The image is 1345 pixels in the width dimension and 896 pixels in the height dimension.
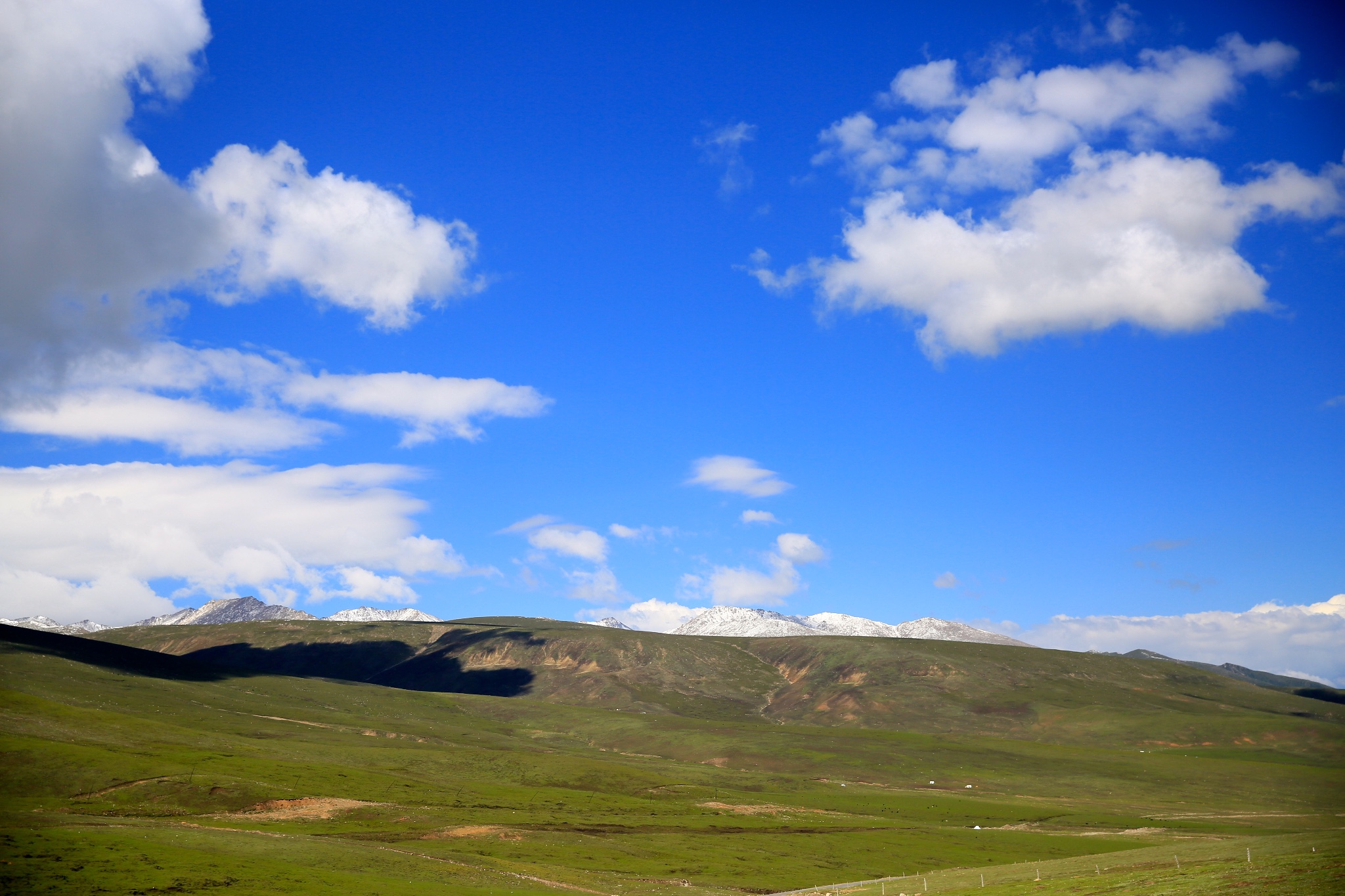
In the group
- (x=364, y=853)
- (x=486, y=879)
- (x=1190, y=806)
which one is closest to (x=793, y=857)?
(x=486, y=879)

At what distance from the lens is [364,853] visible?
280 feet

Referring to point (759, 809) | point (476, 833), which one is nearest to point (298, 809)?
point (476, 833)

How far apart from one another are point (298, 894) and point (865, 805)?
A: 411 ft

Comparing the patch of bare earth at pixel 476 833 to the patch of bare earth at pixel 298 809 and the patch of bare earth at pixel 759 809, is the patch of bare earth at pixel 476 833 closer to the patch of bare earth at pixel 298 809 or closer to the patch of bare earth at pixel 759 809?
the patch of bare earth at pixel 298 809

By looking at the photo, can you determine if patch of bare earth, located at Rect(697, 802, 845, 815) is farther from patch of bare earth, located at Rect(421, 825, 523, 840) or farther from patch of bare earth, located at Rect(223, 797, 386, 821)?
patch of bare earth, located at Rect(223, 797, 386, 821)

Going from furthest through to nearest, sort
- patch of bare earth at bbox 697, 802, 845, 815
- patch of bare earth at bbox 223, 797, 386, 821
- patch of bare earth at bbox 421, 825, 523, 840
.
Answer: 1. patch of bare earth at bbox 697, 802, 845, 815
2. patch of bare earth at bbox 223, 797, 386, 821
3. patch of bare earth at bbox 421, 825, 523, 840

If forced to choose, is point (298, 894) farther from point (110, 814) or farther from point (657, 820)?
point (657, 820)

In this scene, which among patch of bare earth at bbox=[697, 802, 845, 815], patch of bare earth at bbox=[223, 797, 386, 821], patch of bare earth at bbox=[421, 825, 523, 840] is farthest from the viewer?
patch of bare earth at bbox=[697, 802, 845, 815]

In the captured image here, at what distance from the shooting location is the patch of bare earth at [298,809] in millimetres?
108562

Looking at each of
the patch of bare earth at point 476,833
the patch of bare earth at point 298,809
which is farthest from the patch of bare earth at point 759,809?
the patch of bare earth at point 298,809

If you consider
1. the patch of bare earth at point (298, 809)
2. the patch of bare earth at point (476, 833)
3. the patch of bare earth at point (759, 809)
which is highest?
the patch of bare earth at point (298, 809)

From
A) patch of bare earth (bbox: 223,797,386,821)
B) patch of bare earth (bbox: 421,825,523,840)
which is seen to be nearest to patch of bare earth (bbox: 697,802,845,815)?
patch of bare earth (bbox: 421,825,523,840)

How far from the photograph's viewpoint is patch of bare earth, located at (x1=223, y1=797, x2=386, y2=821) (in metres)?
109

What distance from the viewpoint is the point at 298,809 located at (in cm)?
11319
